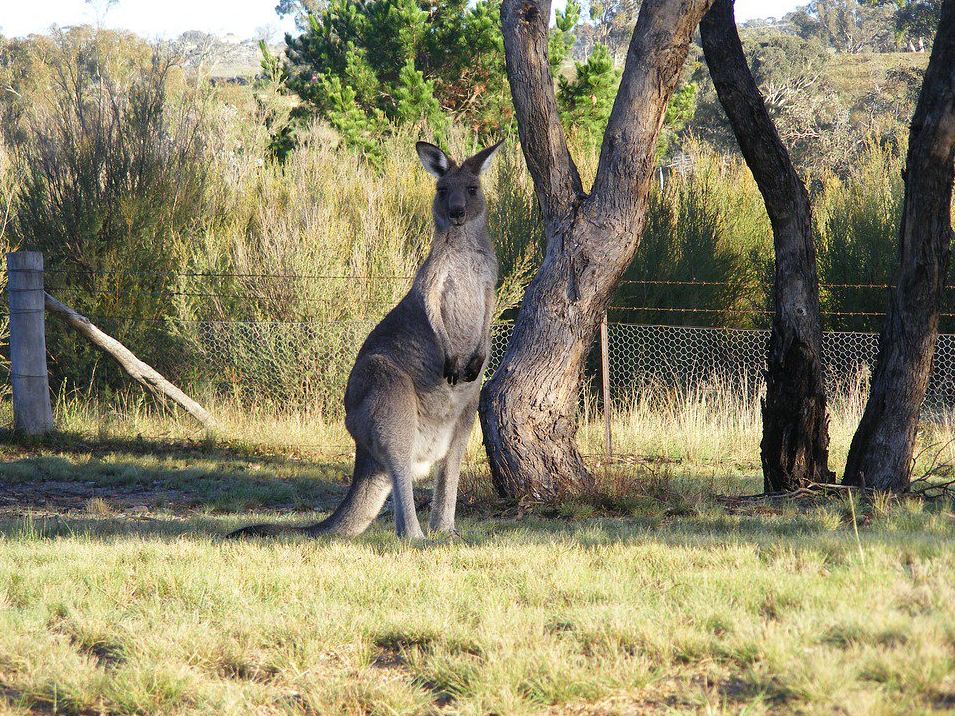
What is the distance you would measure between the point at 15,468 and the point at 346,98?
12259mm

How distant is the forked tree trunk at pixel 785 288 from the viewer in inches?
310

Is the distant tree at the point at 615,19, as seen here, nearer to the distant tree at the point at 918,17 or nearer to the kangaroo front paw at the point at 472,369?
the distant tree at the point at 918,17

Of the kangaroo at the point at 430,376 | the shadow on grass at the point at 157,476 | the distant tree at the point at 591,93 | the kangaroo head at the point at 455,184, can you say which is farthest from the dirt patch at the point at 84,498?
the distant tree at the point at 591,93

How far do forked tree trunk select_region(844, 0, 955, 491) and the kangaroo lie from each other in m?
A: 3.08

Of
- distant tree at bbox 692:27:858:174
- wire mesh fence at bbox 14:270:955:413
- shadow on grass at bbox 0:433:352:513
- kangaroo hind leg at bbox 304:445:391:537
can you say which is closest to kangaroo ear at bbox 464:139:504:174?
kangaroo hind leg at bbox 304:445:391:537

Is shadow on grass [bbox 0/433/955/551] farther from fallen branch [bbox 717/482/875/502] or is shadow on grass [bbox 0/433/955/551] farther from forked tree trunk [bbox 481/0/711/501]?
forked tree trunk [bbox 481/0/711/501]

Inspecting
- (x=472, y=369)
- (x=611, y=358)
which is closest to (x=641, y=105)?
(x=472, y=369)

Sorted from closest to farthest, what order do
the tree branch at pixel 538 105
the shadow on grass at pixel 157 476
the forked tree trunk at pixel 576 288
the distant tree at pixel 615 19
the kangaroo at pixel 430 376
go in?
1. the kangaroo at pixel 430 376
2. the forked tree trunk at pixel 576 288
3. the tree branch at pixel 538 105
4. the shadow on grass at pixel 157 476
5. the distant tree at pixel 615 19

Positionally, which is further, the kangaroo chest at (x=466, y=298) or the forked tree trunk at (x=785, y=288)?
the forked tree trunk at (x=785, y=288)

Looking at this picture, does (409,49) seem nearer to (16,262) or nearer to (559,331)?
(16,262)

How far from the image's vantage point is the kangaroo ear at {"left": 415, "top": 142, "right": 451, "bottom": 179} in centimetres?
651

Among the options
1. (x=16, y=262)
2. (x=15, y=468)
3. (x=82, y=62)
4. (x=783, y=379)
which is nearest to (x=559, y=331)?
(x=783, y=379)

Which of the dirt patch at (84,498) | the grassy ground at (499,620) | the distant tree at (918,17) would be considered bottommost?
the dirt patch at (84,498)

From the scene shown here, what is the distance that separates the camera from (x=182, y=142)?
14375mm
